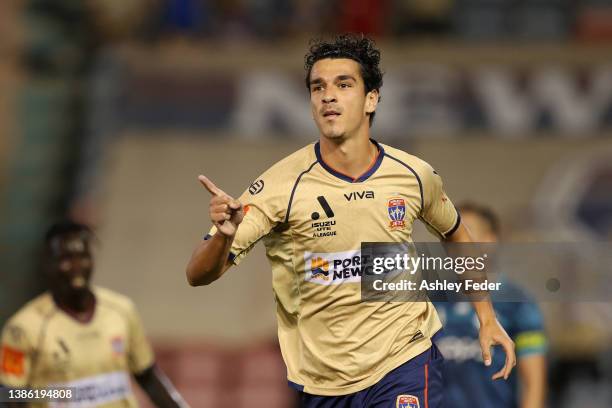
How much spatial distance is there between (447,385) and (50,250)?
91.2 inches

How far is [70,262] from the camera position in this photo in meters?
6.23

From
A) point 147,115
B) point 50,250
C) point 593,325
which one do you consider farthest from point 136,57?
point 50,250

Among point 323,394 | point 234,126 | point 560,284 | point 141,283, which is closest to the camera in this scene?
point 323,394

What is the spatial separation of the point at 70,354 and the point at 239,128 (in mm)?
7856

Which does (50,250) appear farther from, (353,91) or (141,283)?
(141,283)

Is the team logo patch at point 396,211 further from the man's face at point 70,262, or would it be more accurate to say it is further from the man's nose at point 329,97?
the man's face at point 70,262

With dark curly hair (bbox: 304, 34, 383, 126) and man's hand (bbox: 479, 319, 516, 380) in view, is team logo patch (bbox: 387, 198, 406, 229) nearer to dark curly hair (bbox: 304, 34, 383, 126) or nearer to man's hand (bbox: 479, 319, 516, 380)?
dark curly hair (bbox: 304, 34, 383, 126)

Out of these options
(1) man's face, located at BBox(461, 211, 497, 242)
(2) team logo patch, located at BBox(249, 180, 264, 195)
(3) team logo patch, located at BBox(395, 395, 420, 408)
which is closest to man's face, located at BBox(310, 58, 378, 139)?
(2) team logo patch, located at BBox(249, 180, 264, 195)

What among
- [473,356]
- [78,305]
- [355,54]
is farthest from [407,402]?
[78,305]

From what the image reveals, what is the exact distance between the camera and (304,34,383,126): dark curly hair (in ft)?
16.6

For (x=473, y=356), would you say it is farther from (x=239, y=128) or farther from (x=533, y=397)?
(x=239, y=128)

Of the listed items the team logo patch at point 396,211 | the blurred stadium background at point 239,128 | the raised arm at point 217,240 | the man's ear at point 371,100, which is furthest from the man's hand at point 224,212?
the blurred stadium background at point 239,128

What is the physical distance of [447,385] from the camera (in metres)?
6.70

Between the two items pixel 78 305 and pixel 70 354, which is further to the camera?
pixel 78 305
